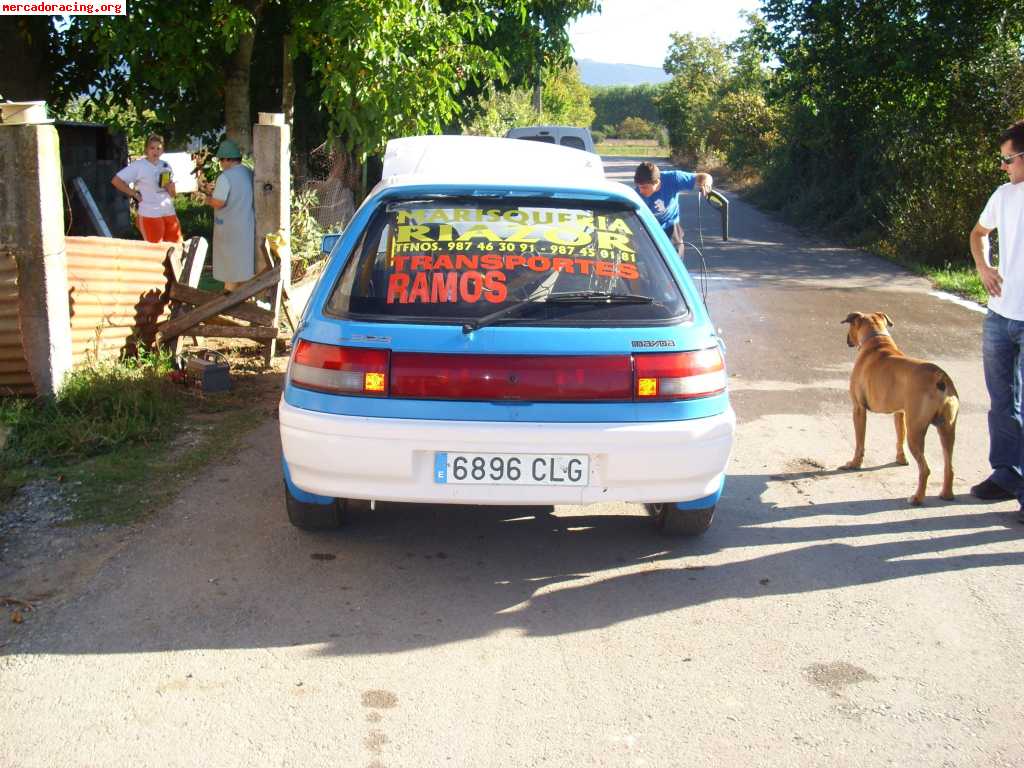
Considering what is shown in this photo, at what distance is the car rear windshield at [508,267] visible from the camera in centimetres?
443

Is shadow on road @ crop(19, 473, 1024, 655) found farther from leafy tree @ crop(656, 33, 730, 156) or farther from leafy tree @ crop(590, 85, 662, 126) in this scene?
leafy tree @ crop(590, 85, 662, 126)

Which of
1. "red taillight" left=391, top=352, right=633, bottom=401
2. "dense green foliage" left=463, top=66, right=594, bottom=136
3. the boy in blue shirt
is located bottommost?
"red taillight" left=391, top=352, right=633, bottom=401

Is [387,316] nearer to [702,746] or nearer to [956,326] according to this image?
[702,746]

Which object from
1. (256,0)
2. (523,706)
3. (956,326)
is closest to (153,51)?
(256,0)

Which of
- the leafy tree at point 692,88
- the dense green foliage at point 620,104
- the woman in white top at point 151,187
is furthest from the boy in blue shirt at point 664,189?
the dense green foliage at point 620,104

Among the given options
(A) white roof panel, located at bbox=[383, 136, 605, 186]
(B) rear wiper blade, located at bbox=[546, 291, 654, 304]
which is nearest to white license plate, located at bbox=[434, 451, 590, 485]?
(B) rear wiper blade, located at bbox=[546, 291, 654, 304]

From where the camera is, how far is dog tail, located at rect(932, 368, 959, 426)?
5465 millimetres

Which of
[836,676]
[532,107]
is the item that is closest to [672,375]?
[836,676]

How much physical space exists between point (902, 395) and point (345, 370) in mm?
3011

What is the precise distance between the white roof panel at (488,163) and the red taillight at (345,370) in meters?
0.96

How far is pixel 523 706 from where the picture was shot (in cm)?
354

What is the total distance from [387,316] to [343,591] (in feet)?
3.67

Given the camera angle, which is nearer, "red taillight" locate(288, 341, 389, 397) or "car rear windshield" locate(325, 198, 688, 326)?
"red taillight" locate(288, 341, 389, 397)

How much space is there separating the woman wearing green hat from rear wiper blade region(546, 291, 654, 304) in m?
6.32
